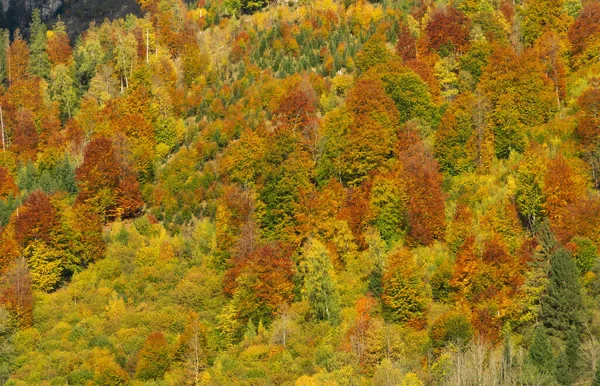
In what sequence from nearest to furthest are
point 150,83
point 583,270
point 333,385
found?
point 333,385 → point 583,270 → point 150,83

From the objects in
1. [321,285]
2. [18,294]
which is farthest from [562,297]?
[18,294]

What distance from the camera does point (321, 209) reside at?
7200cm

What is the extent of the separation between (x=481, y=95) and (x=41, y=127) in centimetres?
5116

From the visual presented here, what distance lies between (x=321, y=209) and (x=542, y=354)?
983 inches

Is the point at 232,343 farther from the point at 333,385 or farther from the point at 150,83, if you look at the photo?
the point at 150,83

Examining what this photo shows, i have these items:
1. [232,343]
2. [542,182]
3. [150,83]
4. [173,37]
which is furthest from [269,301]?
[173,37]

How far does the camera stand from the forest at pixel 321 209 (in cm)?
5809

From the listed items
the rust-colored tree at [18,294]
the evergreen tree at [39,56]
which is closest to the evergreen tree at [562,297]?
the rust-colored tree at [18,294]

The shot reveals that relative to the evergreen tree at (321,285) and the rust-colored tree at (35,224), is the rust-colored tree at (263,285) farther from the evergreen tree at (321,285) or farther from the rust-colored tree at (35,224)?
the rust-colored tree at (35,224)

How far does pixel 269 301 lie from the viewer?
214 ft

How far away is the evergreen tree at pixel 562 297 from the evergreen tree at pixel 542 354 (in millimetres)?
3809

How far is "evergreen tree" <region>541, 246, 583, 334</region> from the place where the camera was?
187 feet

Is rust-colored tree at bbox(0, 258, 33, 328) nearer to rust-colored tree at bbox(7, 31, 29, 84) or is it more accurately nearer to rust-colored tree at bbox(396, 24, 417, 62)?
rust-colored tree at bbox(396, 24, 417, 62)

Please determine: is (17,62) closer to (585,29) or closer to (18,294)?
(18,294)
